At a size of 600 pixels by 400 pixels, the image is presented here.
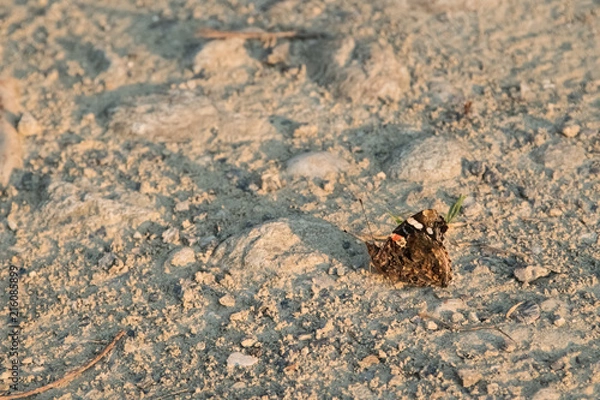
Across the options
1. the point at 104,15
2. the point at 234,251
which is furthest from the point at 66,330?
the point at 104,15

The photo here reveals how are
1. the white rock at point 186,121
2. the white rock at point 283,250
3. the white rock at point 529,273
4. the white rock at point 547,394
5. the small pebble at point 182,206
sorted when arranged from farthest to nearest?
the white rock at point 186,121, the small pebble at point 182,206, the white rock at point 283,250, the white rock at point 529,273, the white rock at point 547,394

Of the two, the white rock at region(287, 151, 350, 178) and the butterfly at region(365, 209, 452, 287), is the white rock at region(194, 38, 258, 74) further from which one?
the butterfly at region(365, 209, 452, 287)

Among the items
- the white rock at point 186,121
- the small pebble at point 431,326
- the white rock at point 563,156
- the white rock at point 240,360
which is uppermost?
the white rock at point 186,121

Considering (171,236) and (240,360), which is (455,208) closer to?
(240,360)

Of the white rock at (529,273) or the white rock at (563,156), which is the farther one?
the white rock at (563,156)

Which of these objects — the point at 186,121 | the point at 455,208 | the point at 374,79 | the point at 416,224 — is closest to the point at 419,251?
the point at 416,224

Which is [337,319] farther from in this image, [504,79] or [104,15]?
[104,15]

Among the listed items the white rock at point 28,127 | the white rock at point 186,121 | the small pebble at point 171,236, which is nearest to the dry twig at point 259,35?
the white rock at point 186,121

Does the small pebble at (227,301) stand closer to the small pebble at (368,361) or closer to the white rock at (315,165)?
the small pebble at (368,361)

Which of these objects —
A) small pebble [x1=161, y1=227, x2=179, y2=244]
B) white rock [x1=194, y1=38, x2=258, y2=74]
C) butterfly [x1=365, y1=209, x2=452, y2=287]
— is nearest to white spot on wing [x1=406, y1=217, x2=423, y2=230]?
butterfly [x1=365, y1=209, x2=452, y2=287]
